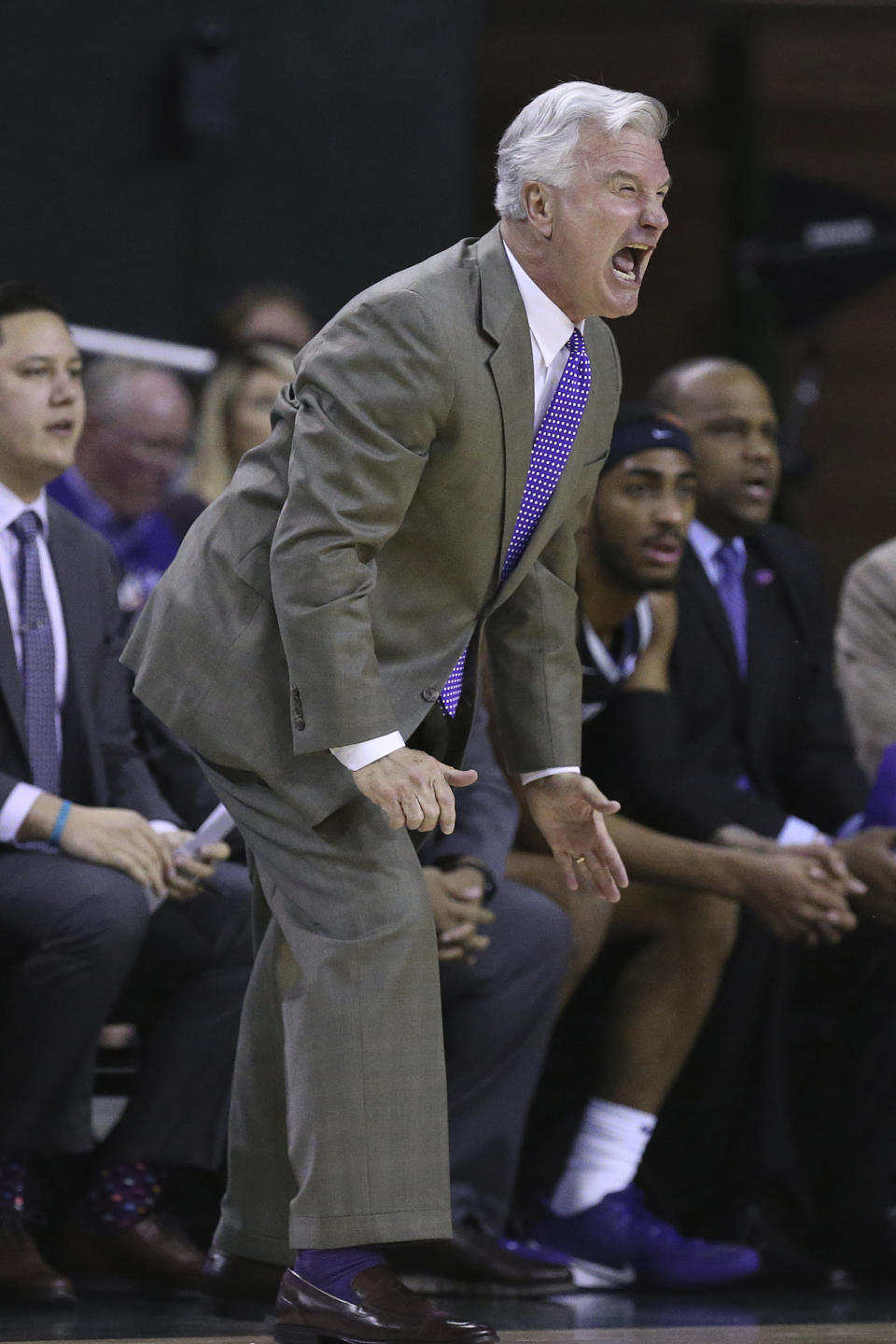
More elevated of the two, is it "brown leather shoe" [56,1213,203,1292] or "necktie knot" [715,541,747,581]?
"necktie knot" [715,541,747,581]

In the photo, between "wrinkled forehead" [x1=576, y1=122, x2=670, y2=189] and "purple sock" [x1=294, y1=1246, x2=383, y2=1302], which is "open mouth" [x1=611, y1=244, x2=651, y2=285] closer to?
"wrinkled forehead" [x1=576, y1=122, x2=670, y2=189]

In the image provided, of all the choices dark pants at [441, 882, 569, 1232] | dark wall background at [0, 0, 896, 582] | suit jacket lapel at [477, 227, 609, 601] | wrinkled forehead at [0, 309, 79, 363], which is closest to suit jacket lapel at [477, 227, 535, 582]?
suit jacket lapel at [477, 227, 609, 601]

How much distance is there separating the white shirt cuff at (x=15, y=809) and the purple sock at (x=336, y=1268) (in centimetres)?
93

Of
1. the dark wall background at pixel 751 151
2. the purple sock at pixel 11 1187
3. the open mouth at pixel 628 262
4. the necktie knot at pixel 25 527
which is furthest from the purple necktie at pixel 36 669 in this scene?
the dark wall background at pixel 751 151

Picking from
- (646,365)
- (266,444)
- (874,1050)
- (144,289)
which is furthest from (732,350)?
(266,444)

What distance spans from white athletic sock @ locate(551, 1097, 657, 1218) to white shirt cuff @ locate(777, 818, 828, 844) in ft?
1.74

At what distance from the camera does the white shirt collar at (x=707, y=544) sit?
381 cm

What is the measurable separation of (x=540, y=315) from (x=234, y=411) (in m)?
1.78

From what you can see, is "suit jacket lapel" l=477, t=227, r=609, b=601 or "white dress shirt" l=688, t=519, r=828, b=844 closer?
"suit jacket lapel" l=477, t=227, r=609, b=601

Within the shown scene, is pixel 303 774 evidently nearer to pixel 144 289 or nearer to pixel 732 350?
pixel 144 289

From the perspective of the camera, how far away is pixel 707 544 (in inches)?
151

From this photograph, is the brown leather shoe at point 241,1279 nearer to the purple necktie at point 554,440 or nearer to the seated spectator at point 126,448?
the purple necktie at point 554,440

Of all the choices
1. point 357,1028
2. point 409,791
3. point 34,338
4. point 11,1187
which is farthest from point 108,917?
point 34,338

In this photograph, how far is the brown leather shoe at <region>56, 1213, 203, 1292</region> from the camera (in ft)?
9.52
